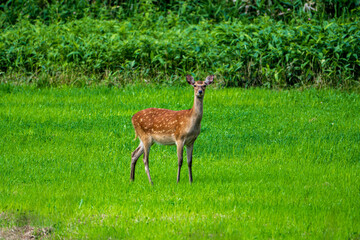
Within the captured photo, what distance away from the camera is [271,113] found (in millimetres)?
13484

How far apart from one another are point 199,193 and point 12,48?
1110 cm

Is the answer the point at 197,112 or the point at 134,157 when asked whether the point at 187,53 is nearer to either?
the point at 134,157

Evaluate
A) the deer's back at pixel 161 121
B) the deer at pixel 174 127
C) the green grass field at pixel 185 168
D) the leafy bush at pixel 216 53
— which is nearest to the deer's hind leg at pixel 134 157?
the deer at pixel 174 127

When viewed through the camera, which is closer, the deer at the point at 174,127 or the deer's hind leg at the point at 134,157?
the deer at the point at 174,127

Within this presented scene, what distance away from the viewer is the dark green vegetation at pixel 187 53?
16.4 m

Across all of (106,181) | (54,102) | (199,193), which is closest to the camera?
(199,193)

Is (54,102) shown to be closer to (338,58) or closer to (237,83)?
(237,83)

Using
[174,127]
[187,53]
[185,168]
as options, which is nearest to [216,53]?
[187,53]

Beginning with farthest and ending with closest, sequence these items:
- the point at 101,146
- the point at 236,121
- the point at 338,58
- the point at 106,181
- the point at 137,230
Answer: the point at 338,58 → the point at 236,121 → the point at 101,146 → the point at 106,181 → the point at 137,230

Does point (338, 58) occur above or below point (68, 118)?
above

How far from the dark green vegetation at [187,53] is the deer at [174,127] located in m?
7.58

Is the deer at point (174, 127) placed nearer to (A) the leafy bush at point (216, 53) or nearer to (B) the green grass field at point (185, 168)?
(B) the green grass field at point (185, 168)

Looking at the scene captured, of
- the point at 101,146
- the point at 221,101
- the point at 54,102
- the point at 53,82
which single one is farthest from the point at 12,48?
the point at 101,146

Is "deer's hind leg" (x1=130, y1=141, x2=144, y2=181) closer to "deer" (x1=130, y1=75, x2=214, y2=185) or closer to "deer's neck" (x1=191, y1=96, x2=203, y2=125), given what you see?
"deer" (x1=130, y1=75, x2=214, y2=185)
